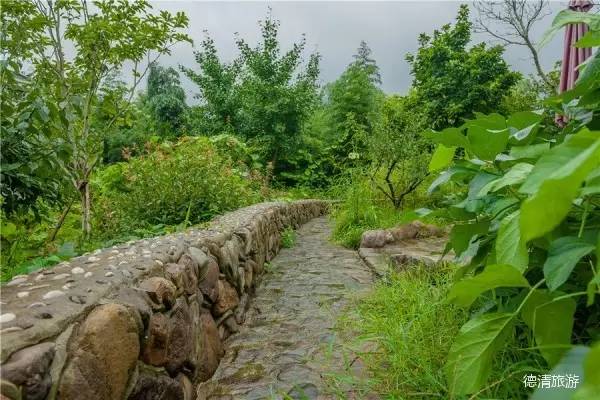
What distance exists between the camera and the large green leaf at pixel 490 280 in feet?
2.25

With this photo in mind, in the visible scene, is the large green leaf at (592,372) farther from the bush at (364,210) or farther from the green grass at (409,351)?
the bush at (364,210)

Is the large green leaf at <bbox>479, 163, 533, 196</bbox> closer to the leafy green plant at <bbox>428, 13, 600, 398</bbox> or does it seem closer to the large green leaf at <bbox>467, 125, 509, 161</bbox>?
the leafy green plant at <bbox>428, 13, 600, 398</bbox>

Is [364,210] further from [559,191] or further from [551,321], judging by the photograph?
[559,191]

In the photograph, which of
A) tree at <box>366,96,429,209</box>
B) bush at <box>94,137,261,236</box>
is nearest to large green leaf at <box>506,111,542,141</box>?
bush at <box>94,137,261,236</box>

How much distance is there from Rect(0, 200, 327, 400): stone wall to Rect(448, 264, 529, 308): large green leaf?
94 cm

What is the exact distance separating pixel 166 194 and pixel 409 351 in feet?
8.97

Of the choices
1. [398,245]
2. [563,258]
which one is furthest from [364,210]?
[563,258]

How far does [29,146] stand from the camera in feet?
6.00

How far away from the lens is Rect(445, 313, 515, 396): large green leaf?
853mm

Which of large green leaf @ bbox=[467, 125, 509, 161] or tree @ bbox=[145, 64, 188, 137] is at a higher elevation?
tree @ bbox=[145, 64, 188, 137]

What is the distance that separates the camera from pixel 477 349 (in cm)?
87

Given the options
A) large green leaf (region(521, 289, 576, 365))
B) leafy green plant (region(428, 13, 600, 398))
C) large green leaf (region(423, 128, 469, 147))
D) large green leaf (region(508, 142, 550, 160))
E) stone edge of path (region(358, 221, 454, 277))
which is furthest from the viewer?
stone edge of path (region(358, 221, 454, 277))

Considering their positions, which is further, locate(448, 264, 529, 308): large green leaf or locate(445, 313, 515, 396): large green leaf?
locate(445, 313, 515, 396): large green leaf

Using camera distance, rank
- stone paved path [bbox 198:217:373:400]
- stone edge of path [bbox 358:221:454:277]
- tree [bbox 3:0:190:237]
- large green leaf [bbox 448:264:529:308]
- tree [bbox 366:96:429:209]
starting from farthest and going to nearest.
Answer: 1. tree [bbox 366:96:429:209]
2. stone edge of path [bbox 358:221:454:277]
3. tree [bbox 3:0:190:237]
4. stone paved path [bbox 198:217:373:400]
5. large green leaf [bbox 448:264:529:308]
